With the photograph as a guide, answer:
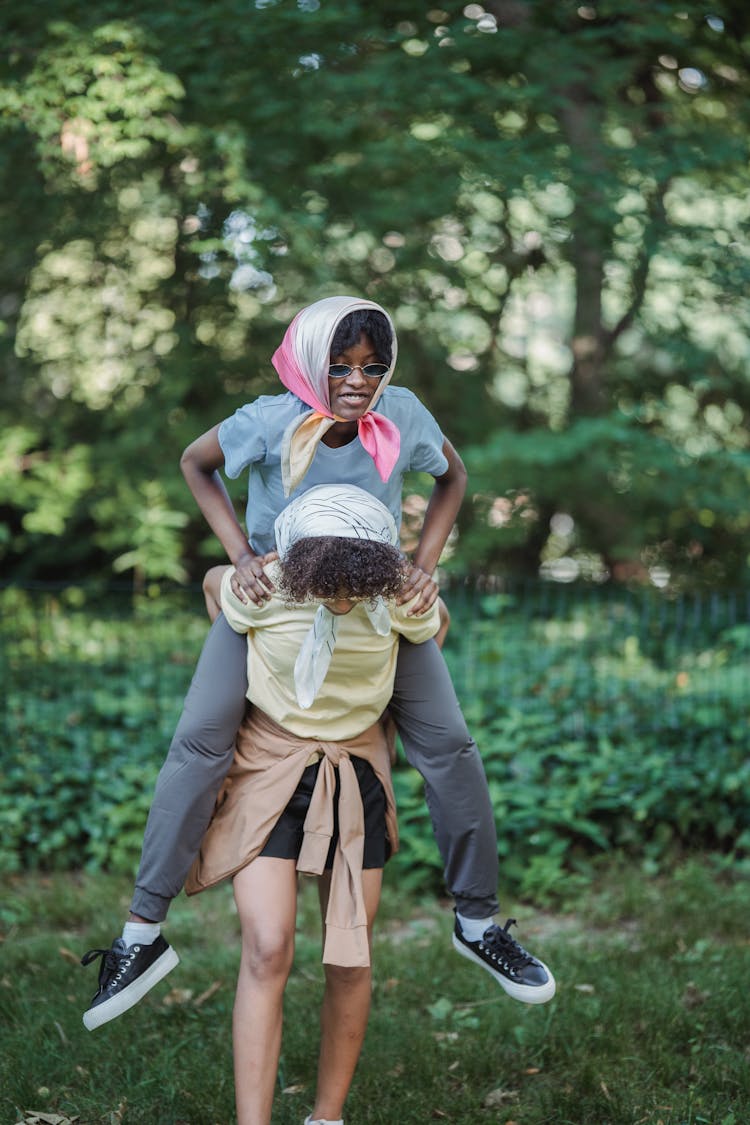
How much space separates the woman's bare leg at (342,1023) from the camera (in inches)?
109

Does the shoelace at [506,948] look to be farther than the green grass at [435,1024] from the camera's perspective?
No

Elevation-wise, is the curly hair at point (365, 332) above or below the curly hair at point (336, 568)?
above

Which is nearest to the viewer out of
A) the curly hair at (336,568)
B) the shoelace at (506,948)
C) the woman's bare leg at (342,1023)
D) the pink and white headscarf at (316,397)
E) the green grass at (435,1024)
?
the curly hair at (336,568)

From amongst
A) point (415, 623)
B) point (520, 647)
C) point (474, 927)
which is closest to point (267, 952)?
point (474, 927)

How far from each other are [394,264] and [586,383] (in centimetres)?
229

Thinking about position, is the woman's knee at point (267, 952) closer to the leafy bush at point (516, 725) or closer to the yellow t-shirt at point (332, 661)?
the yellow t-shirt at point (332, 661)

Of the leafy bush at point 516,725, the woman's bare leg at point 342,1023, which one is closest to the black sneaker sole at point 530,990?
the woman's bare leg at point 342,1023

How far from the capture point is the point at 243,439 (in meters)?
2.61

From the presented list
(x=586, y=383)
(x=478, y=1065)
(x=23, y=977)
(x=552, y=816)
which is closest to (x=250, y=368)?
(x=586, y=383)

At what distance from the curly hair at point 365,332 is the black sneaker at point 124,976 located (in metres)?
1.48

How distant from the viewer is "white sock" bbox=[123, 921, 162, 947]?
2.73 meters

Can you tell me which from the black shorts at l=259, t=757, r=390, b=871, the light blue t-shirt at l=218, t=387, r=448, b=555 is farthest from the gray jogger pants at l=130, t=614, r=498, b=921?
the light blue t-shirt at l=218, t=387, r=448, b=555

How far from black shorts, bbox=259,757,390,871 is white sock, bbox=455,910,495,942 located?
10.9 inches

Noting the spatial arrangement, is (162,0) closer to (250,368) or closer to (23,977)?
(250,368)
